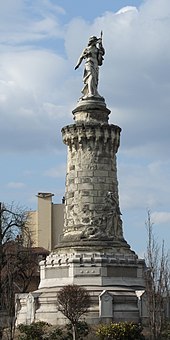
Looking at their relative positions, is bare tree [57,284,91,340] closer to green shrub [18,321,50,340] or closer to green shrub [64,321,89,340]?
green shrub [64,321,89,340]

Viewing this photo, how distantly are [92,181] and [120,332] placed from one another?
419 inches

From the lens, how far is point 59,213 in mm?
91562

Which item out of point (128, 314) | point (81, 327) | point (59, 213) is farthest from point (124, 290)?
point (59, 213)

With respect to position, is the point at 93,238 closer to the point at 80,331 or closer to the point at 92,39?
the point at 80,331

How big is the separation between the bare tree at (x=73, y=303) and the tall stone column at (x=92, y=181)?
17.9 feet

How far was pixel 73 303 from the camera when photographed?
4362 centimetres

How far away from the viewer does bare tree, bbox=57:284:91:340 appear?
43.4m

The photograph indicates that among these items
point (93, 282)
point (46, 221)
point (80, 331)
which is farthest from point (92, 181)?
point (46, 221)

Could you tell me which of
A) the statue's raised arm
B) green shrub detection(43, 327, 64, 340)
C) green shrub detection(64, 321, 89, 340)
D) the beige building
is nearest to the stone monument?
the statue's raised arm

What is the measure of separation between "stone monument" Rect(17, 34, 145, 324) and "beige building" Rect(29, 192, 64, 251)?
39763mm

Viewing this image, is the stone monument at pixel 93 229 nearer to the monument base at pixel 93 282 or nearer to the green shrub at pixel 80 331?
the monument base at pixel 93 282

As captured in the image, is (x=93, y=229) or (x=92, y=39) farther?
(x=92, y=39)

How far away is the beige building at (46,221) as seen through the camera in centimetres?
9131

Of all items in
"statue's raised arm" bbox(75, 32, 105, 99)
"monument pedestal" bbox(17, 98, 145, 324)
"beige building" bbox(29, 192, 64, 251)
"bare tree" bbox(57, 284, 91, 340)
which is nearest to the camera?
"bare tree" bbox(57, 284, 91, 340)
